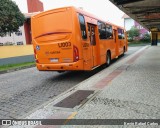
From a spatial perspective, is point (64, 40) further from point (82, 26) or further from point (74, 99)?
point (74, 99)

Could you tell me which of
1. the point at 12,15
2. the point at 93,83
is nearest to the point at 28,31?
the point at 12,15

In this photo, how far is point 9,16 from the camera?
24.5 meters

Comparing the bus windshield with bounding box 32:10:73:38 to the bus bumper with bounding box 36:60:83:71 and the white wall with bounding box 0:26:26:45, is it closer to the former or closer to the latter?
the bus bumper with bounding box 36:60:83:71

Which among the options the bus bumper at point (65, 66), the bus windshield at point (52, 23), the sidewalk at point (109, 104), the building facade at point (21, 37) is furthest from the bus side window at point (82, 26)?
the building facade at point (21, 37)

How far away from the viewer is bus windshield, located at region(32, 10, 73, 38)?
356 inches

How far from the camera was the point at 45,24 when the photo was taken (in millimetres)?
9578

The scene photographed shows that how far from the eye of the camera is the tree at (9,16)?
75.9 ft

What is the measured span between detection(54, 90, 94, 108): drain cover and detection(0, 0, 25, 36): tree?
61.3 ft

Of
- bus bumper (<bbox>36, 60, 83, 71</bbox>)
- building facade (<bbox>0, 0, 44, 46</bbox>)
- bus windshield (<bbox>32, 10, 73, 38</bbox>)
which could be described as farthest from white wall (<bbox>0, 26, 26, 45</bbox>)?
bus bumper (<bbox>36, 60, 83, 71</bbox>)

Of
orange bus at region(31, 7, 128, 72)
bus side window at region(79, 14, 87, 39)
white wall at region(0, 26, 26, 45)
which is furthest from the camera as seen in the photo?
white wall at region(0, 26, 26, 45)

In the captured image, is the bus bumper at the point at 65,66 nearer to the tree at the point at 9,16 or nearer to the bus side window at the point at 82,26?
the bus side window at the point at 82,26

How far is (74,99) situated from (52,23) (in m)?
4.43

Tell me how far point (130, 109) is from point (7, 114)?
305cm

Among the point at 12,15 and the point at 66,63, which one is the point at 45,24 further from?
the point at 12,15
